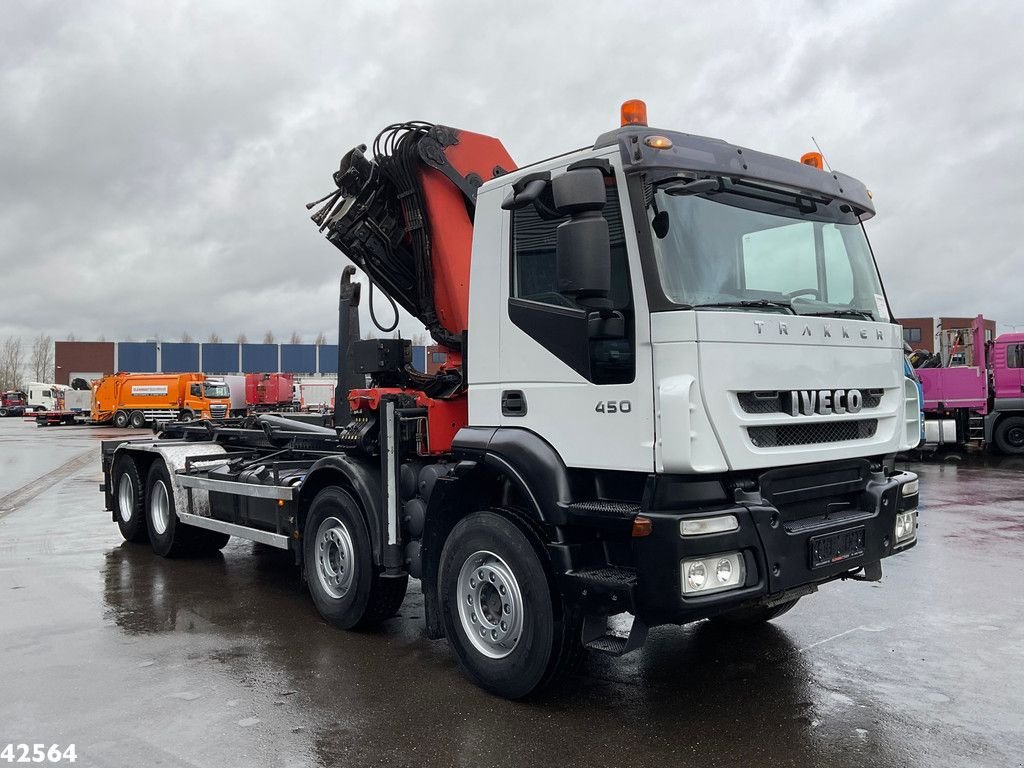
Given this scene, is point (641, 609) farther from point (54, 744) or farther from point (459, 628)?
point (54, 744)

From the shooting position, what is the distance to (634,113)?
15.2ft

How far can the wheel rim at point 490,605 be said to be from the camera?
473cm

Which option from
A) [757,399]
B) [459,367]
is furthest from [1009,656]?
[459,367]

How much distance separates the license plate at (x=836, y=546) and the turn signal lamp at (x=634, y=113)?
2.37m

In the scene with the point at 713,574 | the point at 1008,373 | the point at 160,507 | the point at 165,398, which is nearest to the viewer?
the point at 713,574

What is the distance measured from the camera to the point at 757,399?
170 inches

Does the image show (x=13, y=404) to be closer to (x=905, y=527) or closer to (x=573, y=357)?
(x=573, y=357)

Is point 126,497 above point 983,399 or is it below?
below

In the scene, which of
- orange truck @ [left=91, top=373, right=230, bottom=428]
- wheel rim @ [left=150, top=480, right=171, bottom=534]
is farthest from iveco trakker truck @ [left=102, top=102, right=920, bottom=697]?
orange truck @ [left=91, top=373, right=230, bottom=428]


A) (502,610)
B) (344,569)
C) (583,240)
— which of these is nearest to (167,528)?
(344,569)

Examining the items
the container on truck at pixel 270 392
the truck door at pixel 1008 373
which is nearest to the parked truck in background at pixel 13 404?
the container on truck at pixel 270 392

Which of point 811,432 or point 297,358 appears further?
point 297,358

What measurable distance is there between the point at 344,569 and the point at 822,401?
353 cm

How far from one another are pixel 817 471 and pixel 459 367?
8.21 ft
